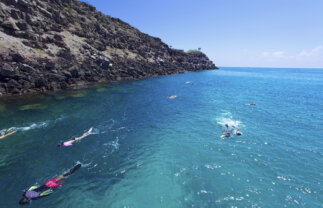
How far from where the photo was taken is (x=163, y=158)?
15680 mm

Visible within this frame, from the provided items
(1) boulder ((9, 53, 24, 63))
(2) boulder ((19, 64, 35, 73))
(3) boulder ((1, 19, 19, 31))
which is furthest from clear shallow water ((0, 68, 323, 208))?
→ (3) boulder ((1, 19, 19, 31))

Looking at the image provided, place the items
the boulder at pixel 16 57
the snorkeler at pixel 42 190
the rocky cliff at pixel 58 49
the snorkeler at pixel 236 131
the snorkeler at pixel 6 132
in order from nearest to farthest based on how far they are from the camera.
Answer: the snorkeler at pixel 42 190
the snorkeler at pixel 6 132
the snorkeler at pixel 236 131
the boulder at pixel 16 57
the rocky cliff at pixel 58 49

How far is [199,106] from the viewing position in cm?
3388

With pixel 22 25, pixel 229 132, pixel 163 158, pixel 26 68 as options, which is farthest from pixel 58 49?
pixel 229 132

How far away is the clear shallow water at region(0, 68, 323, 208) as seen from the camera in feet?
36.8

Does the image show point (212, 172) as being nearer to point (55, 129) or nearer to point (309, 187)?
point (309, 187)

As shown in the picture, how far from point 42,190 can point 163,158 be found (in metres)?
9.86

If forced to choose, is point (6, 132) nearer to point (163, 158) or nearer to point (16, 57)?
point (163, 158)

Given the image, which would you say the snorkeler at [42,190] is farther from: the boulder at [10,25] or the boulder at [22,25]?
the boulder at [22,25]

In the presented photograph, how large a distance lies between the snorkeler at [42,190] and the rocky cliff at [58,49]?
34.8 meters

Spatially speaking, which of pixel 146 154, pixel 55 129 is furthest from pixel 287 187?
pixel 55 129

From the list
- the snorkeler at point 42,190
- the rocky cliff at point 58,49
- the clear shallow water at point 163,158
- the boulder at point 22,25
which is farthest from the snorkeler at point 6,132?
the boulder at point 22,25

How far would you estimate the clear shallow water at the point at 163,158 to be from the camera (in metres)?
11.2

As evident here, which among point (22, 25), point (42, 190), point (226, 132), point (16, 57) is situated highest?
point (22, 25)
